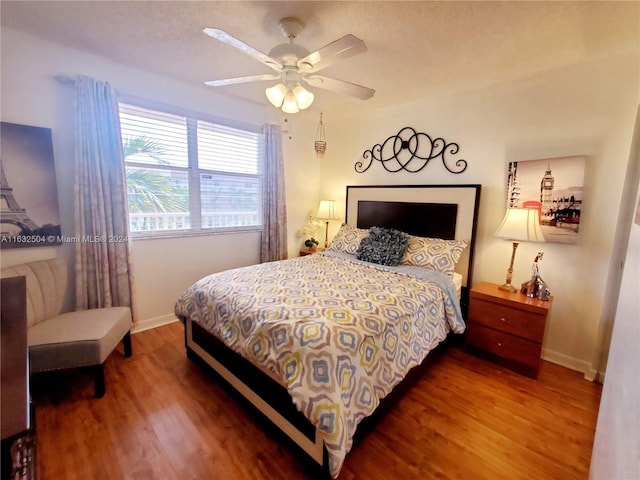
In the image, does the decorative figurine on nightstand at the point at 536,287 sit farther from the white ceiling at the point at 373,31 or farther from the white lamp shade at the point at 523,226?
the white ceiling at the point at 373,31

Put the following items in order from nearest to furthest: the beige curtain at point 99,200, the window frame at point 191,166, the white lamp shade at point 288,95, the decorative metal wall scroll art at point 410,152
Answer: the white lamp shade at point 288,95 → the beige curtain at point 99,200 → the window frame at point 191,166 → the decorative metal wall scroll art at point 410,152

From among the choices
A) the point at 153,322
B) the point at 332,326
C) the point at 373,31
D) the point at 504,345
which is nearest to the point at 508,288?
the point at 504,345

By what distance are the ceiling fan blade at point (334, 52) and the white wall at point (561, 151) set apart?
6.05ft

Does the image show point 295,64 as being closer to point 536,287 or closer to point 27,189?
point 27,189

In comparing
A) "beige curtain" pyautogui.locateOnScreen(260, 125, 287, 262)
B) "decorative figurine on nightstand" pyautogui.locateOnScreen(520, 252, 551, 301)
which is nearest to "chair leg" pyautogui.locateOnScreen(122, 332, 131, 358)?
"beige curtain" pyautogui.locateOnScreen(260, 125, 287, 262)

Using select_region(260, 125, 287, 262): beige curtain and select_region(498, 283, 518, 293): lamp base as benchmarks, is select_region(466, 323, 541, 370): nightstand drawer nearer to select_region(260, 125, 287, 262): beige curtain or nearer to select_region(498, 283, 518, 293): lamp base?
select_region(498, 283, 518, 293): lamp base

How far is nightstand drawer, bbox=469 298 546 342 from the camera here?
6.86 ft

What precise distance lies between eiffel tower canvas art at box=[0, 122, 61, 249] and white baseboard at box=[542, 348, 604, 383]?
435 centimetres

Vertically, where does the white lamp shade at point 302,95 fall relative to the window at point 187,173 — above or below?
above

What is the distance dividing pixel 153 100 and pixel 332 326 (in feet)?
8.98

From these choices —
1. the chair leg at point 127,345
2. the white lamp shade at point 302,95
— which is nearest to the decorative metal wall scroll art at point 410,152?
the white lamp shade at point 302,95

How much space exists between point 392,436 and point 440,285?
3.75 feet

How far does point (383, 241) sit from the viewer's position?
2775mm

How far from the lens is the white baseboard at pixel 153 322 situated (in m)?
2.74
